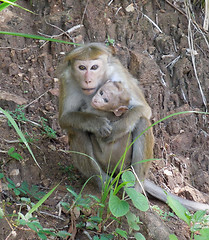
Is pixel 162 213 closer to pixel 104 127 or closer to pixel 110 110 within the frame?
pixel 104 127

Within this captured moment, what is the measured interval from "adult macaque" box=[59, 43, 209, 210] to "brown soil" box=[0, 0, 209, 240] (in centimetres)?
41

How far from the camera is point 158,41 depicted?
6.43m

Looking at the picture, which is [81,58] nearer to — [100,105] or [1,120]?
[100,105]

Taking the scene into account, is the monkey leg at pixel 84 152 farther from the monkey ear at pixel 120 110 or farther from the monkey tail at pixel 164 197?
the monkey tail at pixel 164 197

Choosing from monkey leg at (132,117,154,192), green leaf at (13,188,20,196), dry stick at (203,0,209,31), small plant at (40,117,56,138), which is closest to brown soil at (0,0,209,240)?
small plant at (40,117,56,138)

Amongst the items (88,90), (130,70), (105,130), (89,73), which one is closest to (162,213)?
(105,130)

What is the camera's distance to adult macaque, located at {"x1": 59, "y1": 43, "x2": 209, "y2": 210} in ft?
14.7

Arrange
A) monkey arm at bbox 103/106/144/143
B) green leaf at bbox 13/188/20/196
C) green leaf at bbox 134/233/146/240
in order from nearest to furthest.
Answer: green leaf at bbox 134/233/146/240 → green leaf at bbox 13/188/20/196 → monkey arm at bbox 103/106/144/143

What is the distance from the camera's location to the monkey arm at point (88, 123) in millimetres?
4430

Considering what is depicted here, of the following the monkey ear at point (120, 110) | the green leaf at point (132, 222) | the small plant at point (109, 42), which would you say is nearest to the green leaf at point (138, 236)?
the green leaf at point (132, 222)

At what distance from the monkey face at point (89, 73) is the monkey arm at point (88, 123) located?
0.25 metres

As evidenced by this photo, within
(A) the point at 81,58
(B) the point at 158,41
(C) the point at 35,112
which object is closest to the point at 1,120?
(C) the point at 35,112

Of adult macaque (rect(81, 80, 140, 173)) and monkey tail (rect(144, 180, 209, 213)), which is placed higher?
adult macaque (rect(81, 80, 140, 173))

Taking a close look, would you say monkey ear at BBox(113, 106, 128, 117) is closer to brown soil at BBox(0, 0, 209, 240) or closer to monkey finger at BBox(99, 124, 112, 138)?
monkey finger at BBox(99, 124, 112, 138)
